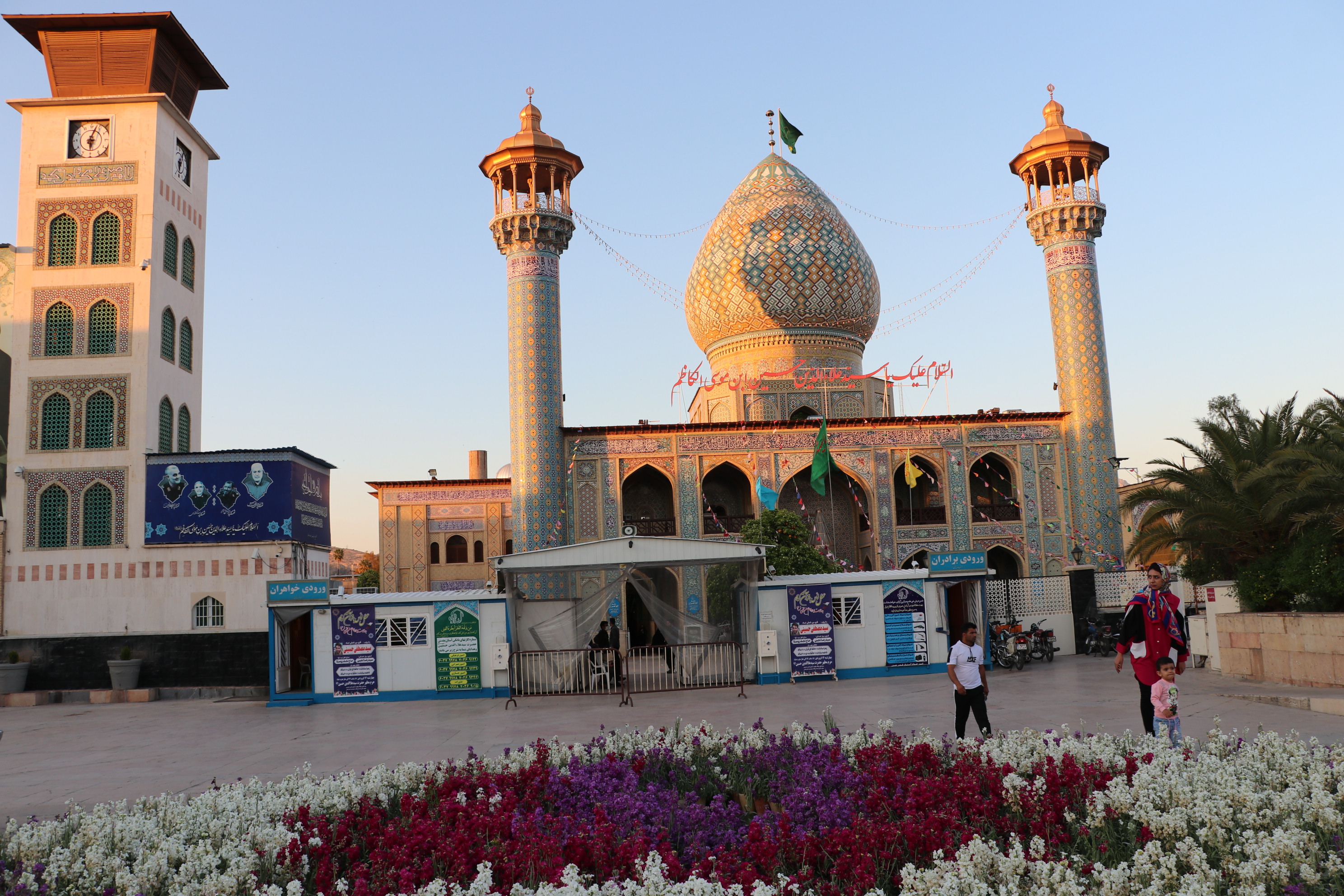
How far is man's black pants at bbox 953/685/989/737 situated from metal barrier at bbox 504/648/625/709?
7.37 metres

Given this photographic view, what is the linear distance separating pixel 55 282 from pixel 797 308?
1853 centimetres

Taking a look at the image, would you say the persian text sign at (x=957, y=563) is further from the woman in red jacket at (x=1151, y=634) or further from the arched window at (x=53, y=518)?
the arched window at (x=53, y=518)

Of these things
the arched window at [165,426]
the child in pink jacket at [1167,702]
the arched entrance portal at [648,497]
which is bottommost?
the child in pink jacket at [1167,702]

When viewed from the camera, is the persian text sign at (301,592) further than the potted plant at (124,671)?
No

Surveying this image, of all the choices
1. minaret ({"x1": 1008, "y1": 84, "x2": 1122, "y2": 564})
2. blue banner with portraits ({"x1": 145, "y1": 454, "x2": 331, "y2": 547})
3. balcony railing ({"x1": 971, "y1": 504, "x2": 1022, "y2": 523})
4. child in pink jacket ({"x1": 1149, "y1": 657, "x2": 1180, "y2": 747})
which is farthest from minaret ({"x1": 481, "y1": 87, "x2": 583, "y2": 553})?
child in pink jacket ({"x1": 1149, "y1": 657, "x2": 1180, "y2": 747})

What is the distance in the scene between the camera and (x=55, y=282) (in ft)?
63.7

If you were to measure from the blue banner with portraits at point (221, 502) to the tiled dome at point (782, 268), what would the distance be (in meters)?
15.2

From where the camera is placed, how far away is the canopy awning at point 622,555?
1484 centimetres

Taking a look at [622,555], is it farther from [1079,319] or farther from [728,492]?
[1079,319]

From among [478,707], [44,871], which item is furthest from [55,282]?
[44,871]

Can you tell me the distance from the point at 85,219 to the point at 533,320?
9355 mm

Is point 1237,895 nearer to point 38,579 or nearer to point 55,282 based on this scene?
point 38,579

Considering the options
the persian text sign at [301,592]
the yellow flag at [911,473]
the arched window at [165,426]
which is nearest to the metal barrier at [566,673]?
the persian text sign at [301,592]

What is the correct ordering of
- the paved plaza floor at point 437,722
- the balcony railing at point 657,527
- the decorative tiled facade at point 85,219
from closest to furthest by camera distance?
the paved plaza floor at point 437,722, the decorative tiled facade at point 85,219, the balcony railing at point 657,527
